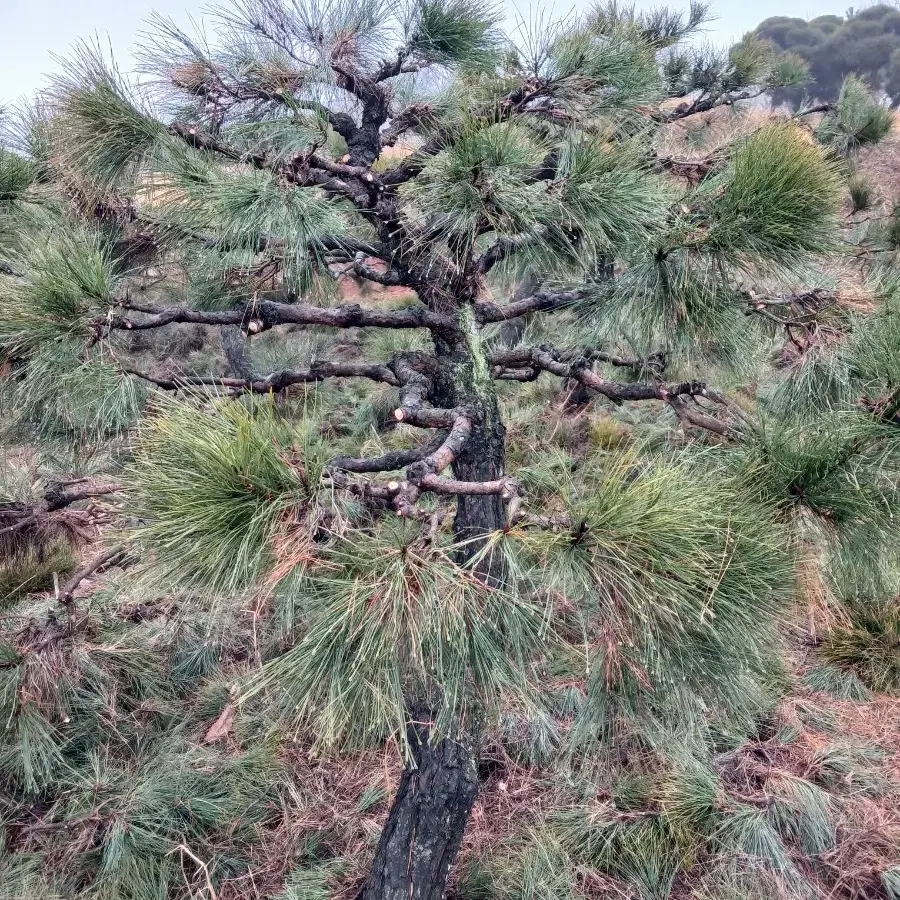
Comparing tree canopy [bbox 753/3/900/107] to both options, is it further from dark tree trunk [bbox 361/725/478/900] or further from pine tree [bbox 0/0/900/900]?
dark tree trunk [bbox 361/725/478/900]

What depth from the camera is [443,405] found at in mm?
1061

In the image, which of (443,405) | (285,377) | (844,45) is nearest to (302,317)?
(285,377)

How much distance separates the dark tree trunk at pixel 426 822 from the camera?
3.22 feet

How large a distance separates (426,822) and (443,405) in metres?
0.66

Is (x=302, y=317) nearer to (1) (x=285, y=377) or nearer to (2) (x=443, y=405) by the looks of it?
(1) (x=285, y=377)

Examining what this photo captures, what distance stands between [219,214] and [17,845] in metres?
1.44

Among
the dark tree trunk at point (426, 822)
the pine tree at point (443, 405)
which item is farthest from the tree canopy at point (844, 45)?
the dark tree trunk at point (426, 822)

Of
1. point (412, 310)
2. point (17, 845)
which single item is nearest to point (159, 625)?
point (17, 845)

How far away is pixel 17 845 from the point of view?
137cm

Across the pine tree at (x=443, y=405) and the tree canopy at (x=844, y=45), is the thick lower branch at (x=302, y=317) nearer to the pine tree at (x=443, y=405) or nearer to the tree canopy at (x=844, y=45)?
the pine tree at (x=443, y=405)

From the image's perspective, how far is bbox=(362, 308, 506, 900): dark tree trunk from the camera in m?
0.95

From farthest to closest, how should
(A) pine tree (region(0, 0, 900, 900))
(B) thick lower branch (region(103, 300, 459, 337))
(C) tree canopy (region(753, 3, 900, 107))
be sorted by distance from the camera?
(C) tree canopy (region(753, 3, 900, 107)), (B) thick lower branch (region(103, 300, 459, 337)), (A) pine tree (region(0, 0, 900, 900))

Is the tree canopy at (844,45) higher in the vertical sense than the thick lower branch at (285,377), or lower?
lower

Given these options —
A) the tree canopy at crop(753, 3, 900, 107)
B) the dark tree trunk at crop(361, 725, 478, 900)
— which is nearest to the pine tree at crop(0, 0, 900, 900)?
the dark tree trunk at crop(361, 725, 478, 900)
